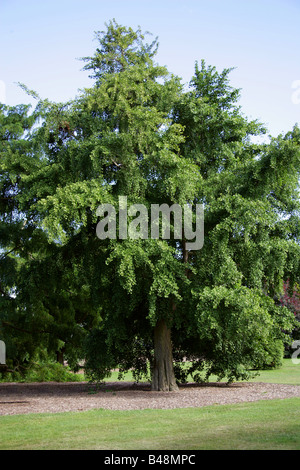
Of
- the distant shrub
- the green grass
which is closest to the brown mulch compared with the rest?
the green grass

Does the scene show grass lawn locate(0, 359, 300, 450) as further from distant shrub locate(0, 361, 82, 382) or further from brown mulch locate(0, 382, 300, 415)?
distant shrub locate(0, 361, 82, 382)

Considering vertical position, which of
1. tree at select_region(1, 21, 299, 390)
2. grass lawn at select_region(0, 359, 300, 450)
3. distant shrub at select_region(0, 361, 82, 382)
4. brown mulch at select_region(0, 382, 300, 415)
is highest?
tree at select_region(1, 21, 299, 390)

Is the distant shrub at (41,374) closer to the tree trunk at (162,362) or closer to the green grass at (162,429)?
the tree trunk at (162,362)

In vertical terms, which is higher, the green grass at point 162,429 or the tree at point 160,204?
the tree at point 160,204

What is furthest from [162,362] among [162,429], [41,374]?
[41,374]

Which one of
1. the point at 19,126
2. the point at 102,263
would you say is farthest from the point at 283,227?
the point at 19,126

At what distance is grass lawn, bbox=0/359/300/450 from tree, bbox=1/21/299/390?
324cm

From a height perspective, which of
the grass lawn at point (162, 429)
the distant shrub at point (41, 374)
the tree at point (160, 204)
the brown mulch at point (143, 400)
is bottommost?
the distant shrub at point (41, 374)

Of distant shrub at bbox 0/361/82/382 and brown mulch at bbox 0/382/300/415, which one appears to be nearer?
brown mulch at bbox 0/382/300/415

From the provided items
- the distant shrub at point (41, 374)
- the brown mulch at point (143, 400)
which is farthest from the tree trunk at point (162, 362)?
the distant shrub at point (41, 374)

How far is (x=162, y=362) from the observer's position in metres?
14.1

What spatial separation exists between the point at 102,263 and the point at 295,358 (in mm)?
17042

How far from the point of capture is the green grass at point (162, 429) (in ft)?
19.7

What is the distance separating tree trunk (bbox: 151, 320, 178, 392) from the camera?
1402cm
